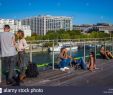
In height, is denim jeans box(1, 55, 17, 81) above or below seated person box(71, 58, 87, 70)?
above

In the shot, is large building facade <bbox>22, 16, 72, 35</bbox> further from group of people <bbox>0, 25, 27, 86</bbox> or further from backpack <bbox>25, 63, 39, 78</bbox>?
group of people <bbox>0, 25, 27, 86</bbox>

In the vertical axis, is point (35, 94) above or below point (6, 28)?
below

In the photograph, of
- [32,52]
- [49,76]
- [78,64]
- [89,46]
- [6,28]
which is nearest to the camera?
[6,28]

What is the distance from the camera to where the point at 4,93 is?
638cm

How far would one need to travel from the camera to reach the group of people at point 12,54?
8.59 m

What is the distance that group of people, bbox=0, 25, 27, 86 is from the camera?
8.59m

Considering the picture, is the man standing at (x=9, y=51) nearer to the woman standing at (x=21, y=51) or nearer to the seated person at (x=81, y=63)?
the woman standing at (x=21, y=51)

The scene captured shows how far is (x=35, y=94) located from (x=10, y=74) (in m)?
2.84

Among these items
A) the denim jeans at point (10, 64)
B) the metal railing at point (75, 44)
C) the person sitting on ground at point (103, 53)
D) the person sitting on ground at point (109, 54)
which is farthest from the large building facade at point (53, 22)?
the denim jeans at point (10, 64)

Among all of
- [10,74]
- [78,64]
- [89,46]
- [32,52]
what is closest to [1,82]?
[10,74]

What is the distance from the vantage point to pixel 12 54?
8.75 m

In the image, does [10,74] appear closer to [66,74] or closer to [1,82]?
[1,82]

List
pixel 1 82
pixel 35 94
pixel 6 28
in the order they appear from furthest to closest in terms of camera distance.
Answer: pixel 1 82 < pixel 6 28 < pixel 35 94

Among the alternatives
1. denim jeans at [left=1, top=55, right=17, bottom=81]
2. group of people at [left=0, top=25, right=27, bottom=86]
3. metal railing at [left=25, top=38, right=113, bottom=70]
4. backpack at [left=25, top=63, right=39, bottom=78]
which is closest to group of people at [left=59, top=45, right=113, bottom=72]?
metal railing at [left=25, top=38, right=113, bottom=70]
